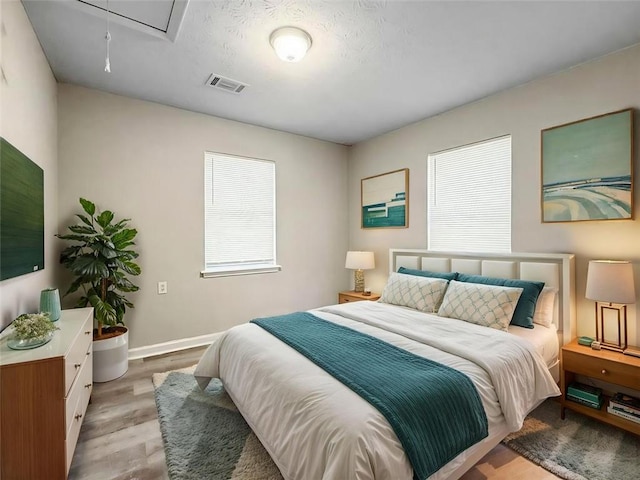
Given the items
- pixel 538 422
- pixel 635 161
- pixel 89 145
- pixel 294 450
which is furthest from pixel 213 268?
pixel 635 161

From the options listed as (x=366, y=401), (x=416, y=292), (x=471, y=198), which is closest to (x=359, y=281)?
(x=416, y=292)

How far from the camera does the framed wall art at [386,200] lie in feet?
12.9

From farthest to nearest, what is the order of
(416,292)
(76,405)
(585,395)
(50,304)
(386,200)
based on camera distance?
(386,200)
(416,292)
(585,395)
(50,304)
(76,405)

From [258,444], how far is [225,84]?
288cm

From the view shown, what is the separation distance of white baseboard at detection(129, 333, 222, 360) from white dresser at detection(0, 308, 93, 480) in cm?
170

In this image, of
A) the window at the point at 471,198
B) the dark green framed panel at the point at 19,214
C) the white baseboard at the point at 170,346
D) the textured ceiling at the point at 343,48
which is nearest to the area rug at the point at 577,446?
the window at the point at 471,198

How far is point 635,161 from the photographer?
88.0 inches

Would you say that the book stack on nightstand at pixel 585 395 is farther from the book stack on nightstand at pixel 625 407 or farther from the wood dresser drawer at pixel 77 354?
the wood dresser drawer at pixel 77 354

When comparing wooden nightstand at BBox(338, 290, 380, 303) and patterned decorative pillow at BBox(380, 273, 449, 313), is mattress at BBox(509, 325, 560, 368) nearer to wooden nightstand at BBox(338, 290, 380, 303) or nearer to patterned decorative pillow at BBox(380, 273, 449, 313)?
patterned decorative pillow at BBox(380, 273, 449, 313)

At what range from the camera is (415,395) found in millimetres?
1390

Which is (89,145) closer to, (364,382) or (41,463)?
(41,463)

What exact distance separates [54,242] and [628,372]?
439 centimetres

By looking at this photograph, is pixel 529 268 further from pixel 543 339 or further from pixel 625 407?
pixel 625 407

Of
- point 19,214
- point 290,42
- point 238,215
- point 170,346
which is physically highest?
point 290,42
